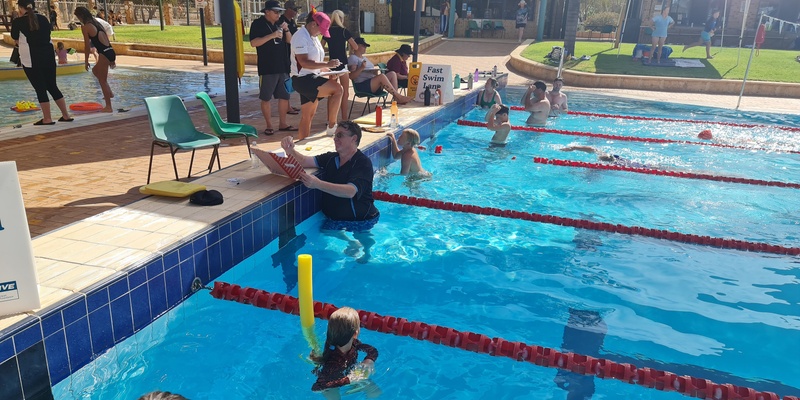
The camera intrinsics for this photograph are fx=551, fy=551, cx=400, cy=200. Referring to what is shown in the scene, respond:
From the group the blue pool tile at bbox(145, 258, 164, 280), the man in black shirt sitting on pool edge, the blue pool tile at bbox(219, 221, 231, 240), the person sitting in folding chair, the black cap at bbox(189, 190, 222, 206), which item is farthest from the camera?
the person sitting in folding chair

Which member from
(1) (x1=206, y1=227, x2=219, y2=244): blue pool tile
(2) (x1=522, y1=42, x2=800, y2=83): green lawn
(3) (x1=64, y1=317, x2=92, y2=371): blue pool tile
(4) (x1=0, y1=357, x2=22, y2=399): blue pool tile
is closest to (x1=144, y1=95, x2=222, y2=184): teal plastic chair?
(1) (x1=206, y1=227, x2=219, y2=244): blue pool tile

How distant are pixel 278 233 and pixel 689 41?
33475 millimetres

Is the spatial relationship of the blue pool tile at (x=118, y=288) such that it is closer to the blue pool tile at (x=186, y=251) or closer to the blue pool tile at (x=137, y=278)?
the blue pool tile at (x=137, y=278)

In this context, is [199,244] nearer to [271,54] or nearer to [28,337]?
[28,337]

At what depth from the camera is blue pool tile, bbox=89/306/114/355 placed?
9.75ft

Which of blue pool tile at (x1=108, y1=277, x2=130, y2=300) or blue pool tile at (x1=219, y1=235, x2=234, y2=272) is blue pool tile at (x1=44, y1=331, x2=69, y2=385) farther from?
blue pool tile at (x1=219, y1=235, x2=234, y2=272)

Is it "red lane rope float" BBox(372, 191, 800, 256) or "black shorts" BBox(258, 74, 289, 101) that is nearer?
"red lane rope float" BBox(372, 191, 800, 256)

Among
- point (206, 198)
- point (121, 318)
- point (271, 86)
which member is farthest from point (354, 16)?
point (121, 318)

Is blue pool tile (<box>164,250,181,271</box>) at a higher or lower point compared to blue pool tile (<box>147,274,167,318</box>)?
higher

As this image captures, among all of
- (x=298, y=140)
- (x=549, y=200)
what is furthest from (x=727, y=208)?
(x=298, y=140)

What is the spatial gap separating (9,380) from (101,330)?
1.76 ft

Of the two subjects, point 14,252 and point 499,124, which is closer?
point 14,252

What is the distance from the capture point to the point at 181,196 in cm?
448

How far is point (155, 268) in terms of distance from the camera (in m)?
3.40
